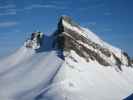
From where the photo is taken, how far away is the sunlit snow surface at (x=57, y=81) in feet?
521

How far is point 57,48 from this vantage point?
197 metres

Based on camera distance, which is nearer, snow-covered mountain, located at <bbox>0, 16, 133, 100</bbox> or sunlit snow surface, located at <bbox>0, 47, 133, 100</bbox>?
sunlit snow surface, located at <bbox>0, 47, 133, 100</bbox>

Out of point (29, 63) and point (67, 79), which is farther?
point (29, 63)

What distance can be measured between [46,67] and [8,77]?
18982mm

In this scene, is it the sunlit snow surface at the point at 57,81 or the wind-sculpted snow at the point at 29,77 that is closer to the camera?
the sunlit snow surface at the point at 57,81

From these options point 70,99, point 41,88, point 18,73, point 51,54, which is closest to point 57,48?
point 51,54

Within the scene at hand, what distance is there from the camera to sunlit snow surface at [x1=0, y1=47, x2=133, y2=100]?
159 m

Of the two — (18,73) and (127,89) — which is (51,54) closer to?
(18,73)

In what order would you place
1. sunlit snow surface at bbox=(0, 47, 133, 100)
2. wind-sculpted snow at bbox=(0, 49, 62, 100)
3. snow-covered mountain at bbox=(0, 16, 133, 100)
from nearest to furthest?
sunlit snow surface at bbox=(0, 47, 133, 100) → snow-covered mountain at bbox=(0, 16, 133, 100) → wind-sculpted snow at bbox=(0, 49, 62, 100)

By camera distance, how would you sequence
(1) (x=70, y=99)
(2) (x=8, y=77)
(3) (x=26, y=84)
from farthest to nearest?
(2) (x=8, y=77), (3) (x=26, y=84), (1) (x=70, y=99)

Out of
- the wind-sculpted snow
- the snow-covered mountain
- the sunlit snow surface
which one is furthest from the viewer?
the wind-sculpted snow

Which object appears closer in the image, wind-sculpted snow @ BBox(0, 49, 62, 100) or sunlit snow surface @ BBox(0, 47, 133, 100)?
sunlit snow surface @ BBox(0, 47, 133, 100)

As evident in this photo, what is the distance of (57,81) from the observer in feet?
542

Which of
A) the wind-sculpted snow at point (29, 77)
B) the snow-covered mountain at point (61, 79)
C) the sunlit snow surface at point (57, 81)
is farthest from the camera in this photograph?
the wind-sculpted snow at point (29, 77)
